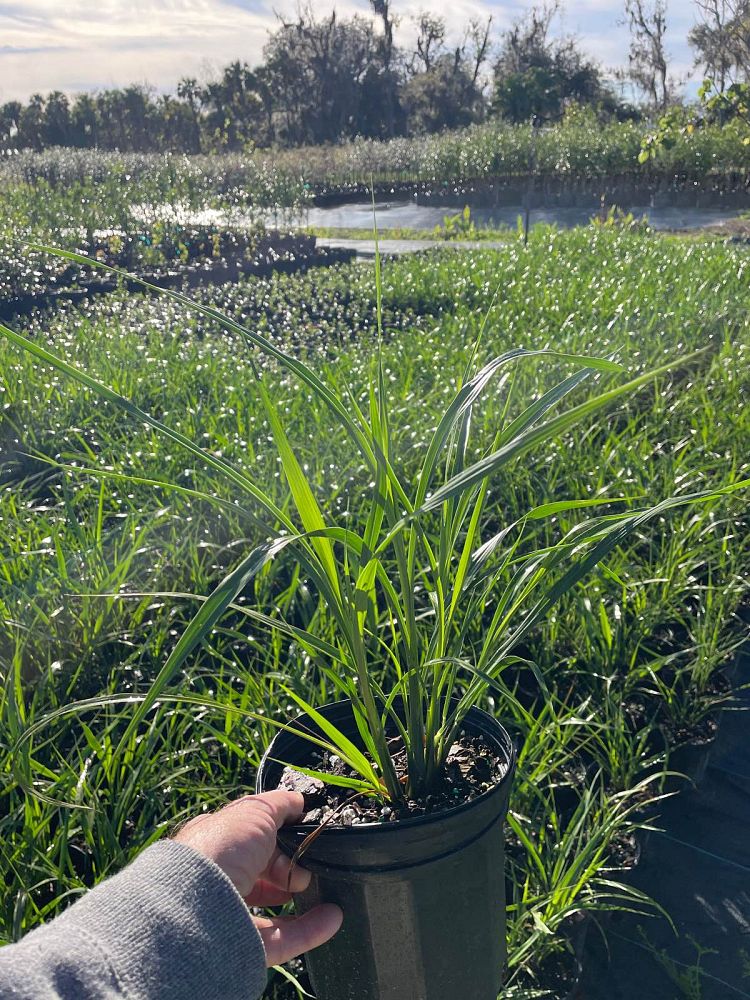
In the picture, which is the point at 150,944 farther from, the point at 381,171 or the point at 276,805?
the point at 381,171

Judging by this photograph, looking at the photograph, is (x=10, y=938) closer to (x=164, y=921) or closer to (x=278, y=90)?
(x=164, y=921)

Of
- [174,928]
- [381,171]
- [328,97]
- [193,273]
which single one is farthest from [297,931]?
[328,97]

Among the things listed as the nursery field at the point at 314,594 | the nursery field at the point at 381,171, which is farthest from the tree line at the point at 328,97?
the nursery field at the point at 314,594

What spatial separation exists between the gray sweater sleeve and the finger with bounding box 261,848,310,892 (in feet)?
0.56

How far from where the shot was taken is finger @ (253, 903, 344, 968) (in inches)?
39.2

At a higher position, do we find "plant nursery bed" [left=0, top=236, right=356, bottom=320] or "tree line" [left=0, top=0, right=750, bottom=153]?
"tree line" [left=0, top=0, right=750, bottom=153]

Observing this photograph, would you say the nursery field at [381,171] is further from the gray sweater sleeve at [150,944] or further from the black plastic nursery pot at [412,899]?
the gray sweater sleeve at [150,944]

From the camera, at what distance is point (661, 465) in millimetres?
2793

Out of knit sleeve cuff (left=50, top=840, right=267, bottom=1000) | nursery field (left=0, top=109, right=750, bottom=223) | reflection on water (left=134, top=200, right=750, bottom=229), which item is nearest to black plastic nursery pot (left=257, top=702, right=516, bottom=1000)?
knit sleeve cuff (left=50, top=840, right=267, bottom=1000)

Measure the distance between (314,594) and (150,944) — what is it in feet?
4.79

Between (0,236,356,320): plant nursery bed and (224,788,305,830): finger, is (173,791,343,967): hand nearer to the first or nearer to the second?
(224,788,305,830): finger

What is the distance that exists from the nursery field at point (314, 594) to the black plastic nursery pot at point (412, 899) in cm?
18

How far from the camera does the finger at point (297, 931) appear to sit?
1.00 m

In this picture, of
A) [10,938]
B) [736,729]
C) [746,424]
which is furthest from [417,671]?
[746,424]
